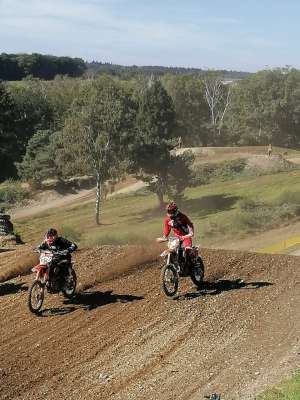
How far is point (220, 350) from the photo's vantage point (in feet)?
36.7

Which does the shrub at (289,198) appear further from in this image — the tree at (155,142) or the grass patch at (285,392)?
the grass patch at (285,392)

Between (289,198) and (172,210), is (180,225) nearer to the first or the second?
(172,210)

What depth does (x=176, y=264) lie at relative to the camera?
14.0 m

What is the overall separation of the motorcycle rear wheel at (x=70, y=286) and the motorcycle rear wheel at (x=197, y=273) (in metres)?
2.84

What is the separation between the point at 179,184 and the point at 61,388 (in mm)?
48550

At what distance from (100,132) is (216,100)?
64061 mm

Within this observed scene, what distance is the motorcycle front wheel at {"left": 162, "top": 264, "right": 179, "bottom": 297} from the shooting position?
45.0ft

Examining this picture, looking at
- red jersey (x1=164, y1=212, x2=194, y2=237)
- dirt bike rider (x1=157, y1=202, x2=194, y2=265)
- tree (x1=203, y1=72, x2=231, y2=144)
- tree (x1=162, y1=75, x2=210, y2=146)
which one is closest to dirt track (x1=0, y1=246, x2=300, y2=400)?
dirt bike rider (x1=157, y1=202, x2=194, y2=265)

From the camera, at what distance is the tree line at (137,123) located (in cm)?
5378

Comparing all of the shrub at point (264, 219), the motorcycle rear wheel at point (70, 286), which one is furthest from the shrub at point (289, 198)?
the motorcycle rear wheel at point (70, 286)

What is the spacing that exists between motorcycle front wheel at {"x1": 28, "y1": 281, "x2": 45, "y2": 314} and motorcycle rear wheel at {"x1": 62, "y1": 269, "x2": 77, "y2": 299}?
0.72 metres

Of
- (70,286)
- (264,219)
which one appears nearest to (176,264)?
(70,286)

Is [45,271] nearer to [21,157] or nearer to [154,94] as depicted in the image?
[154,94]

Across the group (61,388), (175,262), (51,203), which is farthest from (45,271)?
(51,203)
